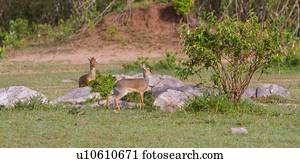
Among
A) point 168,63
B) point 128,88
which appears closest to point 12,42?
point 168,63

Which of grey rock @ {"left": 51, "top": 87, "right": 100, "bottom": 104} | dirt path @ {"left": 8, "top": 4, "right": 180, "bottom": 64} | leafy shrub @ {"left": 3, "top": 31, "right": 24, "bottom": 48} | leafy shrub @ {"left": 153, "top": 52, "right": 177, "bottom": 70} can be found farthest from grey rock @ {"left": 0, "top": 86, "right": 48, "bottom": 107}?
leafy shrub @ {"left": 3, "top": 31, "right": 24, "bottom": 48}

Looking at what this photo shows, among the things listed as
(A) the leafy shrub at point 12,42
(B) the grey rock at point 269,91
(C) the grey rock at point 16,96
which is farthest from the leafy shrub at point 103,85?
(A) the leafy shrub at point 12,42

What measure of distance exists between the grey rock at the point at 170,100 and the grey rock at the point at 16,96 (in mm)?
1983

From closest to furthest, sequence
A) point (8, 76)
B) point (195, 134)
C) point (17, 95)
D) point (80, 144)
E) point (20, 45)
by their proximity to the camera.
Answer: point (80, 144), point (195, 134), point (17, 95), point (8, 76), point (20, 45)

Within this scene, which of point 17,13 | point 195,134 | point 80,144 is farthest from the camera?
point 17,13

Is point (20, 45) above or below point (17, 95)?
below

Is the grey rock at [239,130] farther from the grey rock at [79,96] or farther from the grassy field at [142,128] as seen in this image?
the grey rock at [79,96]

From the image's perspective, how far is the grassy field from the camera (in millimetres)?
10516

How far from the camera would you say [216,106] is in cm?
1296

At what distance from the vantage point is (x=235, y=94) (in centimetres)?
1340

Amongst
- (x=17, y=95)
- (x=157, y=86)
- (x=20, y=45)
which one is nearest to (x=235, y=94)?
(x=157, y=86)

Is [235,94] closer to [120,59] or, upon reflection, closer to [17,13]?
[120,59]

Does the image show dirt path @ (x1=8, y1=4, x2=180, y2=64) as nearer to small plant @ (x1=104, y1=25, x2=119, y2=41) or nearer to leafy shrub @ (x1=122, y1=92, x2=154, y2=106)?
small plant @ (x1=104, y1=25, x2=119, y2=41)

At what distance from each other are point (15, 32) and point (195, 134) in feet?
72.9
